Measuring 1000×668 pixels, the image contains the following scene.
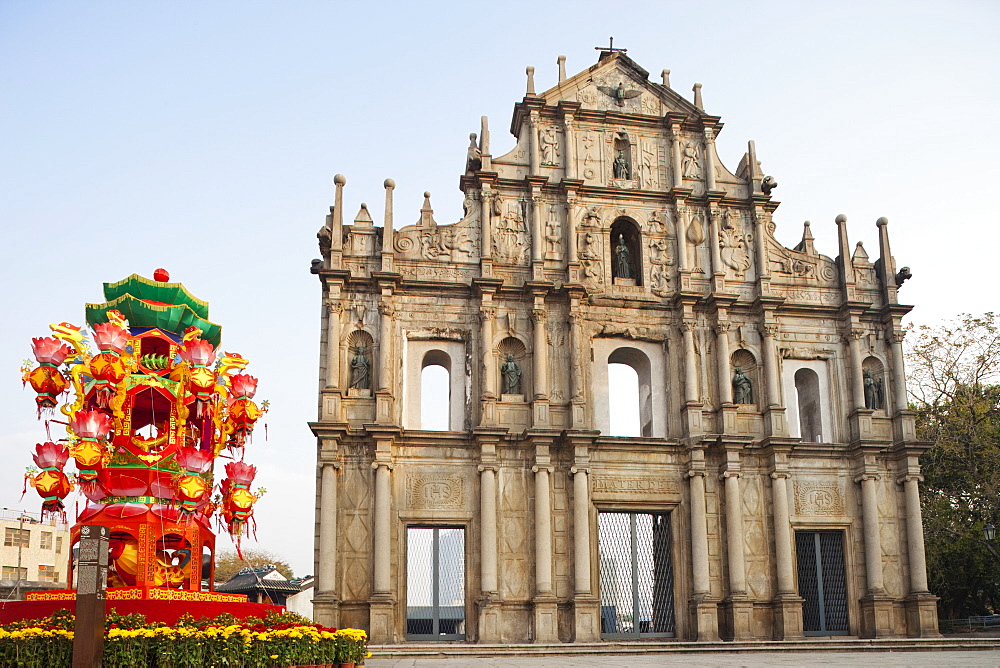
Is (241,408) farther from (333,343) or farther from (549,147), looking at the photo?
(549,147)

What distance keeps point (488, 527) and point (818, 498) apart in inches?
366

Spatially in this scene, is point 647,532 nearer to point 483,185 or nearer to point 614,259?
point 614,259

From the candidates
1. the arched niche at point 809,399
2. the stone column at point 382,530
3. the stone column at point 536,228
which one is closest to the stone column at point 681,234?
the stone column at point 536,228

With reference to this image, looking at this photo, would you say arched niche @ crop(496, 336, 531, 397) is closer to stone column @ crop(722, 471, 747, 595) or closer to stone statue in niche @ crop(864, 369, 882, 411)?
stone column @ crop(722, 471, 747, 595)

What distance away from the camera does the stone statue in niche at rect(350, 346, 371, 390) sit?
26547 millimetres

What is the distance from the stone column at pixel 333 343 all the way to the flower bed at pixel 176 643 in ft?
37.1

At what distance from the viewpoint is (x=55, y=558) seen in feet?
215

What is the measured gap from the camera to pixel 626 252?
2927cm

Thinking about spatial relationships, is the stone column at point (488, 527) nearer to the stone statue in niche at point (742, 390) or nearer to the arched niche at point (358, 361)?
the arched niche at point (358, 361)

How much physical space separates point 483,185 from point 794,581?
13.7 m

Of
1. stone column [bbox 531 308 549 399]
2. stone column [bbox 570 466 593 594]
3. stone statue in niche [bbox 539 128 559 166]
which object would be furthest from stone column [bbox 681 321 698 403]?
stone statue in niche [bbox 539 128 559 166]

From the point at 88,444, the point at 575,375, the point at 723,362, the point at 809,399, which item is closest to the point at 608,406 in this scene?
the point at 575,375

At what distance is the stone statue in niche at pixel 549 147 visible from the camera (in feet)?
95.9

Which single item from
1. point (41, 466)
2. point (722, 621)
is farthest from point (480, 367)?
point (41, 466)
